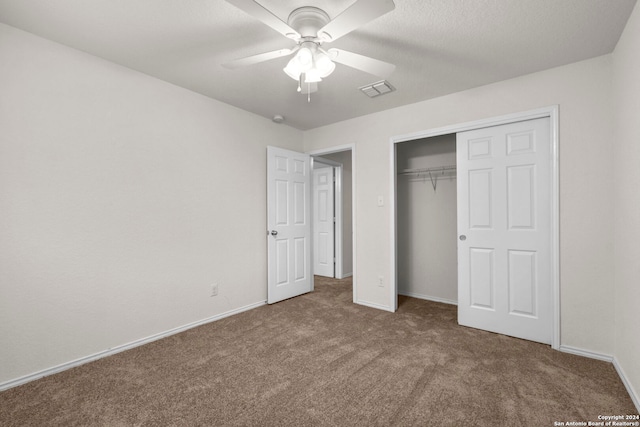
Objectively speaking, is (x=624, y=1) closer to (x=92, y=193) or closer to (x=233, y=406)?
(x=233, y=406)

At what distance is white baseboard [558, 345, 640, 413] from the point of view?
1.71 meters

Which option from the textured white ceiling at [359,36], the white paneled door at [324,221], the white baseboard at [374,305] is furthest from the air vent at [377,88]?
the white baseboard at [374,305]

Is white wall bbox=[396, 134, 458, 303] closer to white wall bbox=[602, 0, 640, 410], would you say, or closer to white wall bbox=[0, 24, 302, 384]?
white wall bbox=[602, 0, 640, 410]

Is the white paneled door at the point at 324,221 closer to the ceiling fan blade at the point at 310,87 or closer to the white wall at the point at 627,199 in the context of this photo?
the ceiling fan blade at the point at 310,87

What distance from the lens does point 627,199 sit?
6.24 feet

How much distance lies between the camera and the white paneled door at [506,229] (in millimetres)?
2543

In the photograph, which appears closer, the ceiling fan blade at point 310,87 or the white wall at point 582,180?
the ceiling fan blade at point 310,87

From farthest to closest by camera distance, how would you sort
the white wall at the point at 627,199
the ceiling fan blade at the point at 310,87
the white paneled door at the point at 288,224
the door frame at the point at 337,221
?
the door frame at the point at 337,221, the white paneled door at the point at 288,224, the ceiling fan blade at the point at 310,87, the white wall at the point at 627,199

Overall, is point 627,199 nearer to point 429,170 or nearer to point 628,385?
point 628,385

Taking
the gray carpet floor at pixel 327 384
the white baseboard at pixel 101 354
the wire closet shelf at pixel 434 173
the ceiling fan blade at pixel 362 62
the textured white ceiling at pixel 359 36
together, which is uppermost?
the textured white ceiling at pixel 359 36

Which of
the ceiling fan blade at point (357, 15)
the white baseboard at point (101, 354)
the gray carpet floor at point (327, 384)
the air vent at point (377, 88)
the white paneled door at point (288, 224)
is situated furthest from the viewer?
the white paneled door at point (288, 224)

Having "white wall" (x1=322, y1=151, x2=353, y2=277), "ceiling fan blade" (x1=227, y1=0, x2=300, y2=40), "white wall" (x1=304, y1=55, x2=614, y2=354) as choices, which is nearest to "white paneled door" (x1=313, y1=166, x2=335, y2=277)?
"white wall" (x1=322, y1=151, x2=353, y2=277)

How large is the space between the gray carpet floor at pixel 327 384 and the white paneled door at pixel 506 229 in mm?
221

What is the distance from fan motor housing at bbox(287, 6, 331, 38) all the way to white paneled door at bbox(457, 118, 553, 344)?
6.34ft
